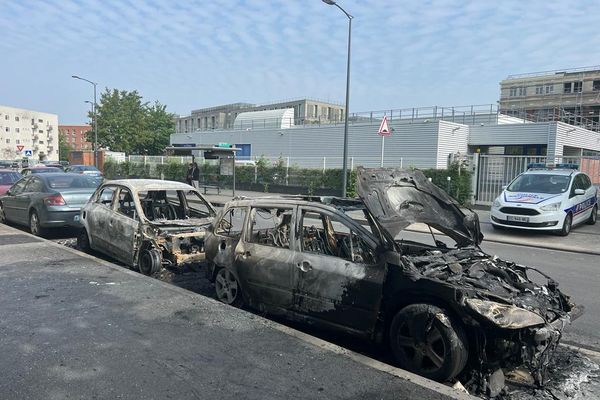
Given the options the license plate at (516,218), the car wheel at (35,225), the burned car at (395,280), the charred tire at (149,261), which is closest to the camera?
the burned car at (395,280)

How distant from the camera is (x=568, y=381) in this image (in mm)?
3926

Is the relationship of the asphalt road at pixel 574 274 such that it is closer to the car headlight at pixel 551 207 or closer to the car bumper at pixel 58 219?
the car headlight at pixel 551 207

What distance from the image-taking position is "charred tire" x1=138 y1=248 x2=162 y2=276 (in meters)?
6.80

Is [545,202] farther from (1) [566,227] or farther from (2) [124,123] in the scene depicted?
(2) [124,123]

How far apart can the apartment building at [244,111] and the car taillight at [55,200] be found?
143ft

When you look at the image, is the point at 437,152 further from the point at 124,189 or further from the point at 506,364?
the point at 506,364

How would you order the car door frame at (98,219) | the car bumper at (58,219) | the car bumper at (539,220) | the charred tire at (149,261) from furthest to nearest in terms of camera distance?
the car bumper at (539,220), the car bumper at (58,219), the car door frame at (98,219), the charred tire at (149,261)

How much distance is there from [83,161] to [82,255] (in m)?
46.1

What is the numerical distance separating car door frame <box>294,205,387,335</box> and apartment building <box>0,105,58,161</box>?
12356 cm

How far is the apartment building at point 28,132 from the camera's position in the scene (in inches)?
4636

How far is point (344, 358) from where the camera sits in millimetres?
3820

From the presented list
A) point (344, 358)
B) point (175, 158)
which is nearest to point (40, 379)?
point (344, 358)

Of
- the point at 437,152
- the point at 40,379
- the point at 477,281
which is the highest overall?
the point at 437,152

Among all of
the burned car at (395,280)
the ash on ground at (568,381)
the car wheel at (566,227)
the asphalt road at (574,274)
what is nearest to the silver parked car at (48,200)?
the burned car at (395,280)
